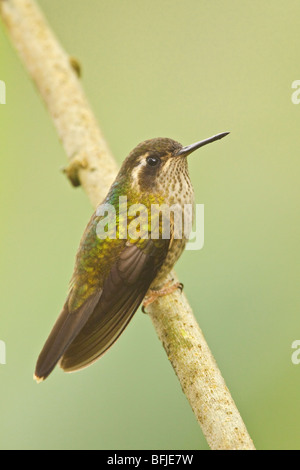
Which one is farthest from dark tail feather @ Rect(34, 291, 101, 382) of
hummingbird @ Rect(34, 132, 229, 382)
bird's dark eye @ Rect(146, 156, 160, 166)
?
bird's dark eye @ Rect(146, 156, 160, 166)

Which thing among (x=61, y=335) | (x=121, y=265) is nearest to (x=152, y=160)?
(x=121, y=265)

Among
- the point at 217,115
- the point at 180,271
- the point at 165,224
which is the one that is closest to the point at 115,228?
the point at 165,224

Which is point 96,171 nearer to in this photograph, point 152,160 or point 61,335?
point 152,160

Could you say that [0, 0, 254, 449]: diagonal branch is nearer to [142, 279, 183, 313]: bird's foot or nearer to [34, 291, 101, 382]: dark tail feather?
[142, 279, 183, 313]: bird's foot

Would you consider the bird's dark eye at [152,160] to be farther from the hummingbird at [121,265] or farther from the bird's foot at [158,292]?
the bird's foot at [158,292]

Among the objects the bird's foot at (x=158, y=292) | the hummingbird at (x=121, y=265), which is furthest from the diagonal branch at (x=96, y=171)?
the hummingbird at (x=121, y=265)
